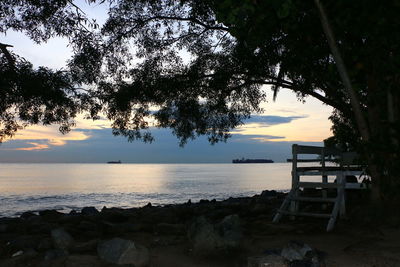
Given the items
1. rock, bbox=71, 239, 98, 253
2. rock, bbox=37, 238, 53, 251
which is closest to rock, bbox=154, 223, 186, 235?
rock, bbox=71, 239, 98, 253

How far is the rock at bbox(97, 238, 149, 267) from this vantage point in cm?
591

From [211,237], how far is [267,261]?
107 centimetres

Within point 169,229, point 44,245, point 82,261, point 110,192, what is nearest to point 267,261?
point 82,261

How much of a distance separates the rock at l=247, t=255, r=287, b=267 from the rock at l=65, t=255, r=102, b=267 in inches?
86.8

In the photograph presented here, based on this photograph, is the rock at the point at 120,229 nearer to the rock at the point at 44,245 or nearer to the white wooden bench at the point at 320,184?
the rock at the point at 44,245

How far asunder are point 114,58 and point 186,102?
11.1 ft

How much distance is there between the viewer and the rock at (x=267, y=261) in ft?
18.9

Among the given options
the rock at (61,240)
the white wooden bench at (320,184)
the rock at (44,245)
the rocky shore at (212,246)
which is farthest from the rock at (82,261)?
the white wooden bench at (320,184)

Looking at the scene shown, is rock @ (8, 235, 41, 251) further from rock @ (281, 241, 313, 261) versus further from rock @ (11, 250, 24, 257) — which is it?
rock @ (281, 241, 313, 261)

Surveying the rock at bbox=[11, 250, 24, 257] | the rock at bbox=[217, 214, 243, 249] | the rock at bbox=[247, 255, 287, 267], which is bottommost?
the rock at bbox=[11, 250, 24, 257]

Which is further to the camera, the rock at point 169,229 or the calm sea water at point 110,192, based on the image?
the calm sea water at point 110,192

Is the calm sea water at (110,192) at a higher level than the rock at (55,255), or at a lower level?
lower

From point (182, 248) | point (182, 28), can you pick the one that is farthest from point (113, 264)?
point (182, 28)

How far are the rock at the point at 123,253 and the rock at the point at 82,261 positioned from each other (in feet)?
0.38
